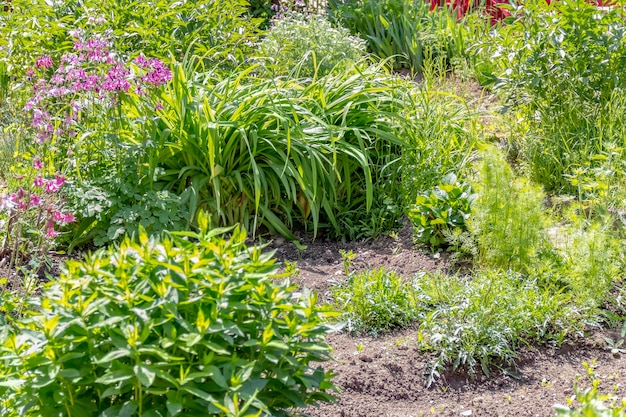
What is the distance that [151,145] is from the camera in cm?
495

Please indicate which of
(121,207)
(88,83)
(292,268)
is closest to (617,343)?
(292,268)

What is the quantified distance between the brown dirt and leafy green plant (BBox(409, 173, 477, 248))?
924mm

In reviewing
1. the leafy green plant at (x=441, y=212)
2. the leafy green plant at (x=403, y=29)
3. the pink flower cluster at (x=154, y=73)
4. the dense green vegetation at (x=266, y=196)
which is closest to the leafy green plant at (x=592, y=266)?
the dense green vegetation at (x=266, y=196)

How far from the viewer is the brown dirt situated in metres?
3.65

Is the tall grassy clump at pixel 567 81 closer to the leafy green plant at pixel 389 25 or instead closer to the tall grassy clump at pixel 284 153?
the tall grassy clump at pixel 284 153

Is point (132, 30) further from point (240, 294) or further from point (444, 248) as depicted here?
point (240, 294)

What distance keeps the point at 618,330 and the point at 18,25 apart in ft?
15.9

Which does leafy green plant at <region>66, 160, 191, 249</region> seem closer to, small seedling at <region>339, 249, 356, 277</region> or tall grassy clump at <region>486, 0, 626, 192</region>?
small seedling at <region>339, 249, 356, 277</region>

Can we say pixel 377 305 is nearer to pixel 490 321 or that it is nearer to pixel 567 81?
pixel 490 321

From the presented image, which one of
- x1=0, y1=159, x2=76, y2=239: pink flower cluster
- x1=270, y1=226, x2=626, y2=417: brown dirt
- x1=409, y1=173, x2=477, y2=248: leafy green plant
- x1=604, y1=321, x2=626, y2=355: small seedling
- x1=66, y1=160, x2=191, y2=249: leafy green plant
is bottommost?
x1=604, y1=321, x2=626, y2=355: small seedling

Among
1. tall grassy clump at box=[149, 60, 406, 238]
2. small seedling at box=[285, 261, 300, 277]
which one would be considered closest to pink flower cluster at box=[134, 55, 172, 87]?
tall grassy clump at box=[149, 60, 406, 238]

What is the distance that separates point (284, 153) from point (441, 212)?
1071 millimetres

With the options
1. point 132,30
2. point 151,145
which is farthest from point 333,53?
point 151,145

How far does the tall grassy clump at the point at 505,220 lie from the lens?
4516 mm
